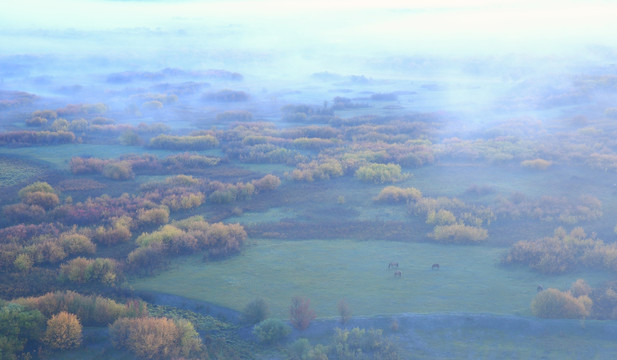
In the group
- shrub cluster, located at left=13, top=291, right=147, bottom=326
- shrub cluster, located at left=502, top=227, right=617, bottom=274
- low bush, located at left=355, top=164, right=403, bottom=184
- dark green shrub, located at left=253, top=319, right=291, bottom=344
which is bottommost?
dark green shrub, located at left=253, top=319, right=291, bottom=344

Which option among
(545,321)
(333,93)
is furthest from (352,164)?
(333,93)

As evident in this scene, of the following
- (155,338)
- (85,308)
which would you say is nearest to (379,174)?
(85,308)

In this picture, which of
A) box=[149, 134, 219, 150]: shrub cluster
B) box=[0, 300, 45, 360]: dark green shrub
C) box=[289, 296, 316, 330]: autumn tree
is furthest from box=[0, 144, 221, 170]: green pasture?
box=[289, 296, 316, 330]: autumn tree

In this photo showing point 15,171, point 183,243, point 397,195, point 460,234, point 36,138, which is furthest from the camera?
point 36,138

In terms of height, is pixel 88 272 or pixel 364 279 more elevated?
pixel 364 279

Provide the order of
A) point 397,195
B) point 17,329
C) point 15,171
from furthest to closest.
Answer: point 15,171 < point 397,195 < point 17,329

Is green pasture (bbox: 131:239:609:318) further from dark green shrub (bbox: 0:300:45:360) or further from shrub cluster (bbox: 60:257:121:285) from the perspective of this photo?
dark green shrub (bbox: 0:300:45:360)

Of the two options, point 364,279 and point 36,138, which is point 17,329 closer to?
point 364,279

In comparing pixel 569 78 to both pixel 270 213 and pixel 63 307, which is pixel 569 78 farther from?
pixel 63 307

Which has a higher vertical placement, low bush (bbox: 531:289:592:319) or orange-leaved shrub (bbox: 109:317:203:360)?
low bush (bbox: 531:289:592:319)
